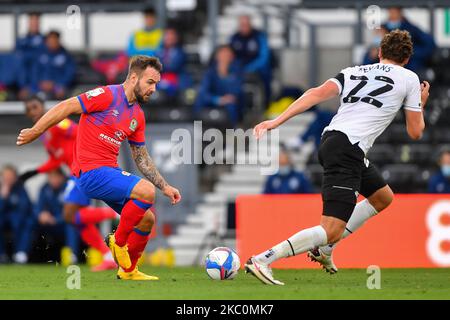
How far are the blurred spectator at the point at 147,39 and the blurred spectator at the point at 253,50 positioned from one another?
1177 mm

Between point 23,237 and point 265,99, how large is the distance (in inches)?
169

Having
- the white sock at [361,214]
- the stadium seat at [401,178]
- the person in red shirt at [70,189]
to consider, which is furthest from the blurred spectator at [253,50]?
the white sock at [361,214]

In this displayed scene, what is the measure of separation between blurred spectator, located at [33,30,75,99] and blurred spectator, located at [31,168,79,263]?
1.59 m

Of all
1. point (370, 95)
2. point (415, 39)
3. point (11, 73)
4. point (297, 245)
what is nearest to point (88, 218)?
point (297, 245)

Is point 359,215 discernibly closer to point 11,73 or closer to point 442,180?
point 442,180

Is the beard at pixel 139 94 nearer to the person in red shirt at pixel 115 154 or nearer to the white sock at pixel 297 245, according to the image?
the person in red shirt at pixel 115 154

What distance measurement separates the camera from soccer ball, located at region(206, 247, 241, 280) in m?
10.9

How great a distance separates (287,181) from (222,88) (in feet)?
7.78

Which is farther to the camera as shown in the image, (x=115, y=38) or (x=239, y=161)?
(x=115, y=38)

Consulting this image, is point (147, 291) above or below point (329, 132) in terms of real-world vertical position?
below

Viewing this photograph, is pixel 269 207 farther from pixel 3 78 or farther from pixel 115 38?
pixel 115 38

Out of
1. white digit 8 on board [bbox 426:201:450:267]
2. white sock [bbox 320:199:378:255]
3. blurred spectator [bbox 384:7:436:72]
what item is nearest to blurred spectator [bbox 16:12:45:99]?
blurred spectator [bbox 384:7:436:72]
